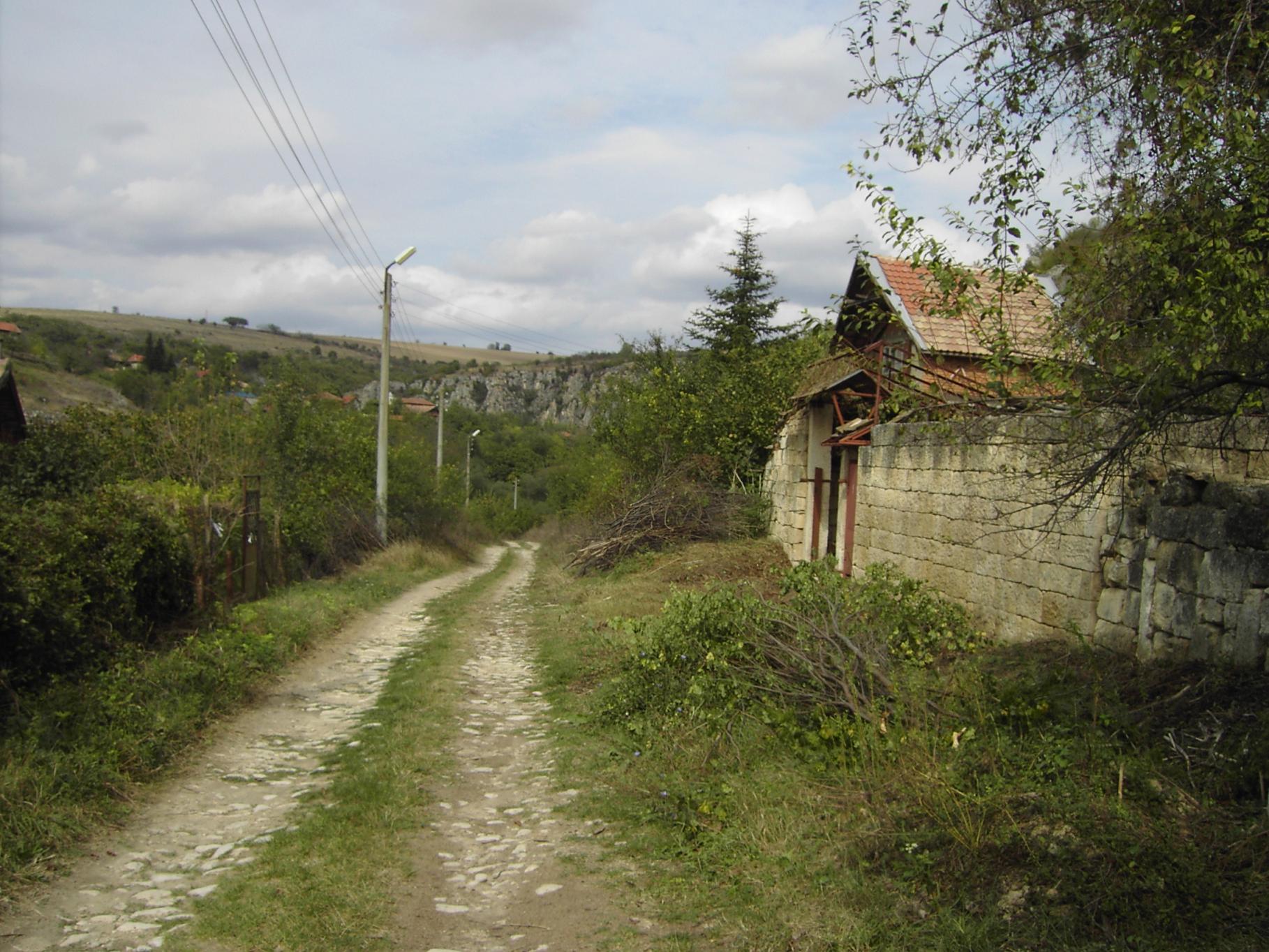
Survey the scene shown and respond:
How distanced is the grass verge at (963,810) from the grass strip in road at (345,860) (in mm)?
1185

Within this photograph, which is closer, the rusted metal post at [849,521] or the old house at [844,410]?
the old house at [844,410]

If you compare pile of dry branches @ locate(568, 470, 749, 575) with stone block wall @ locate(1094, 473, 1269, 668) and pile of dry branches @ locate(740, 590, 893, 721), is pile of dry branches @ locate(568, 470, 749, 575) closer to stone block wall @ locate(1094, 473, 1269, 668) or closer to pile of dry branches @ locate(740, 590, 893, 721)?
pile of dry branches @ locate(740, 590, 893, 721)

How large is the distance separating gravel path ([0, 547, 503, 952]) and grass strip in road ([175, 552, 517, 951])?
167 mm

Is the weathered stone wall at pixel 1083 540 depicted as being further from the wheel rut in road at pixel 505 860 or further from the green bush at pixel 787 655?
the wheel rut in road at pixel 505 860

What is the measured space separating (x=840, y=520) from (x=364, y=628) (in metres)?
7.29

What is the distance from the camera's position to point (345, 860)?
495 cm

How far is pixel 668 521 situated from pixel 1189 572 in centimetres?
1253

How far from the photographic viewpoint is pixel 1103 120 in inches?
208

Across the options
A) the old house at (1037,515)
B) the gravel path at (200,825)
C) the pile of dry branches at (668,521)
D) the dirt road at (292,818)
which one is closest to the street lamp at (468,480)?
the pile of dry branches at (668,521)

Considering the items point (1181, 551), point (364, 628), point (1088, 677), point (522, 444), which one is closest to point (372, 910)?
point (1088, 677)

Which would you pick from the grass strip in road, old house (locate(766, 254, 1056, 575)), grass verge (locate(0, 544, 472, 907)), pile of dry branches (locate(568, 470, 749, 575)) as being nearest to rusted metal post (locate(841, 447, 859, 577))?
old house (locate(766, 254, 1056, 575))

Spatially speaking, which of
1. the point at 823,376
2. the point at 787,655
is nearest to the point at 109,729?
the point at 787,655

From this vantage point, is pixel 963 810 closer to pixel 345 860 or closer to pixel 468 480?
pixel 345 860

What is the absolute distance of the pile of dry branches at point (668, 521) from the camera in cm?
1788
